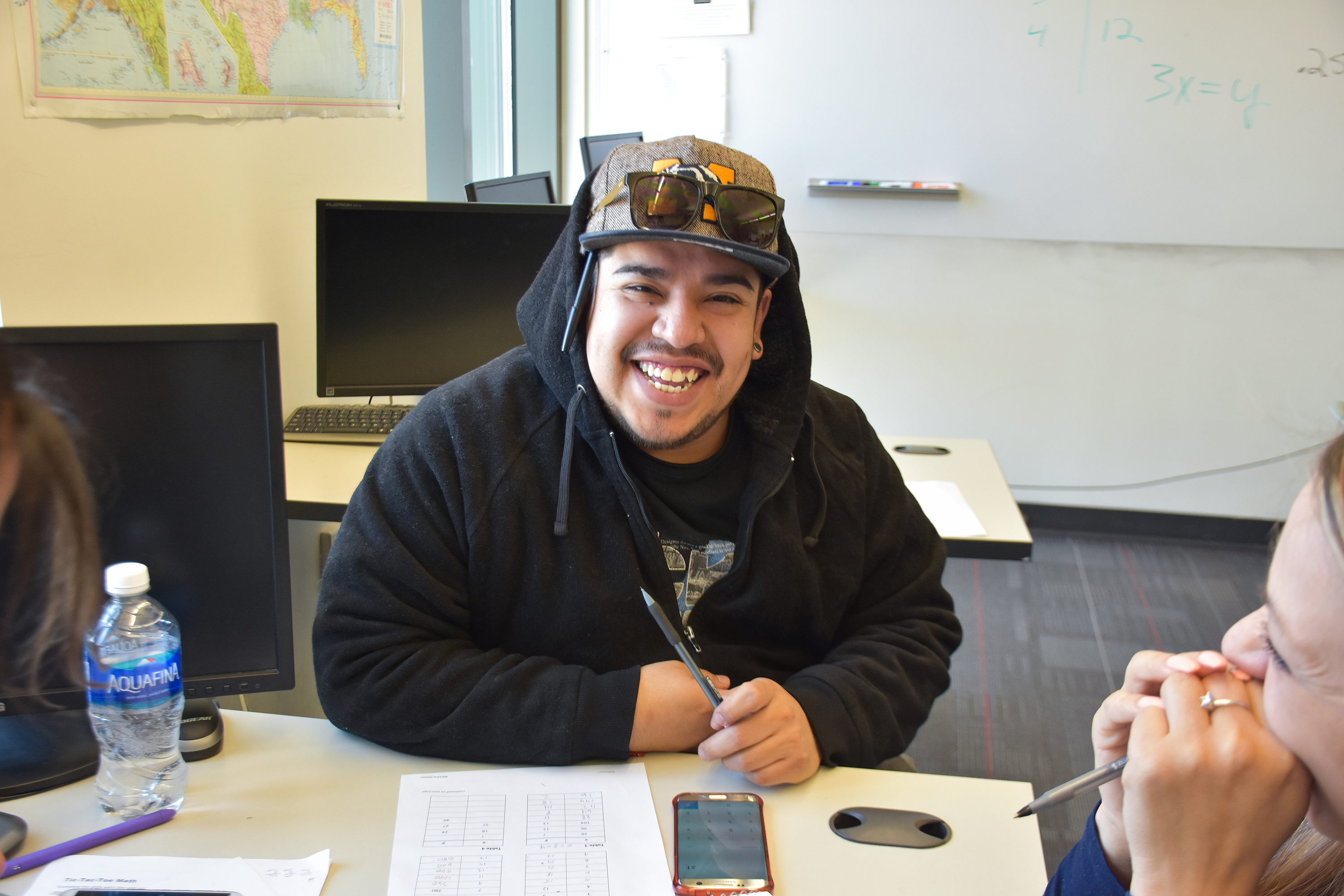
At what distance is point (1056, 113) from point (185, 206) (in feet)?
9.78

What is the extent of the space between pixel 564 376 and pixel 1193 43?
318 cm

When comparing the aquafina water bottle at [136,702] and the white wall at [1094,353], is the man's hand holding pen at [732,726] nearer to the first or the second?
the aquafina water bottle at [136,702]

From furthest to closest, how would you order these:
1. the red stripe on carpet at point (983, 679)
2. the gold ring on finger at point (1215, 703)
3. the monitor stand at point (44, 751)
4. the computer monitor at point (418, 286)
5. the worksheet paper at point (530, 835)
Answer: the red stripe on carpet at point (983, 679)
the computer monitor at point (418, 286)
the monitor stand at point (44, 751)
the worksheet paper at point (530, 835)
the gold ring on finger at point (1215, 703)

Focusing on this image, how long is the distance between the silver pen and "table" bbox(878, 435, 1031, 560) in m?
0.84

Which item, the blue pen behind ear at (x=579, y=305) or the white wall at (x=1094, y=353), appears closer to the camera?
the blue pen behind ear at (x=579, y=305)

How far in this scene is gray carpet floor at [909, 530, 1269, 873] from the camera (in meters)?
2.42

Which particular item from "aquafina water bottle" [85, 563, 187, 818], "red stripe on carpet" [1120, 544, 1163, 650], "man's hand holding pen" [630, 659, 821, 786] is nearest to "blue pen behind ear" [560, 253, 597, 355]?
"man's hand holding pen" [630, 659, 821, 786]

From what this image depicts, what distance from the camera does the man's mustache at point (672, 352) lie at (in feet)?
3.90

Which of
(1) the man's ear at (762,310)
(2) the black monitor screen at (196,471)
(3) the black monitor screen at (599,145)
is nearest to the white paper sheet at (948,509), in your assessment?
(1) the man's ear at (762,310)

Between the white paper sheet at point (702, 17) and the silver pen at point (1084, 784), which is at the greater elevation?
the white paper sheet at point (702, 17)

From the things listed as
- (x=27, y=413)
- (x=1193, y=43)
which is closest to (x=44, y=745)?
(x=27, y=413)

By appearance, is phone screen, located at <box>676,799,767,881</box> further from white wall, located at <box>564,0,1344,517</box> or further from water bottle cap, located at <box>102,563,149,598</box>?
white wall, located at <box>564,0,1344,517</box>

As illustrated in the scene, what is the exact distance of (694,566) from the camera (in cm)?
124

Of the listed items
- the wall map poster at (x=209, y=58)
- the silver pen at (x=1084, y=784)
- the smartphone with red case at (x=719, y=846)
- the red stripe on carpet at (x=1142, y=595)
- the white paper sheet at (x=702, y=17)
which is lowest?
the red stripe on carpet at (x=1142, y=595)
